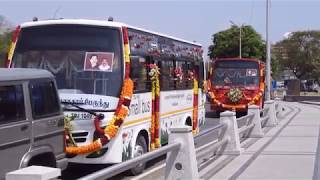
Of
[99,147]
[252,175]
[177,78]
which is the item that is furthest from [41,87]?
[177,78]

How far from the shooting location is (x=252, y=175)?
10531 mm

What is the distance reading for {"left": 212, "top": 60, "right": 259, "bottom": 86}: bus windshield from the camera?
3009 centimetres

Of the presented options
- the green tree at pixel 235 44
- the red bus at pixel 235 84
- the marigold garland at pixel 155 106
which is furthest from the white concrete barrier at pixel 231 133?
the green tree at pixel 235 44

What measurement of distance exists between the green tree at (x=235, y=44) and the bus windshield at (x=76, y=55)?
83.4 m

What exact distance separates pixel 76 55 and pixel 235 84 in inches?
785

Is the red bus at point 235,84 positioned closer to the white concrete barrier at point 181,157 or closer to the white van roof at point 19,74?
the white van roof at point 19,74

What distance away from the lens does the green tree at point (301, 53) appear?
4313 inches

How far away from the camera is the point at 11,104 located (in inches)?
312

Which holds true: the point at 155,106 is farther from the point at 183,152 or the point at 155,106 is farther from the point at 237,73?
the point at 237,73

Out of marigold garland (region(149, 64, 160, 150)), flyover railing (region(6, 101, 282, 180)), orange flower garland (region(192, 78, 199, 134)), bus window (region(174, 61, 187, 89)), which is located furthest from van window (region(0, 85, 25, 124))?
orange flower garland (region(192, 78, 199, 134))

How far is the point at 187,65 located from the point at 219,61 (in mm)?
14483

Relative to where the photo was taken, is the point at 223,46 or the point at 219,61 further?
the point at 223,46

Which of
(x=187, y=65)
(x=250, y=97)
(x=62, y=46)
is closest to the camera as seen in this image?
(x=62, y=46)

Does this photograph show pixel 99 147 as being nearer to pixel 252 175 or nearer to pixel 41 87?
pixel 41 87
